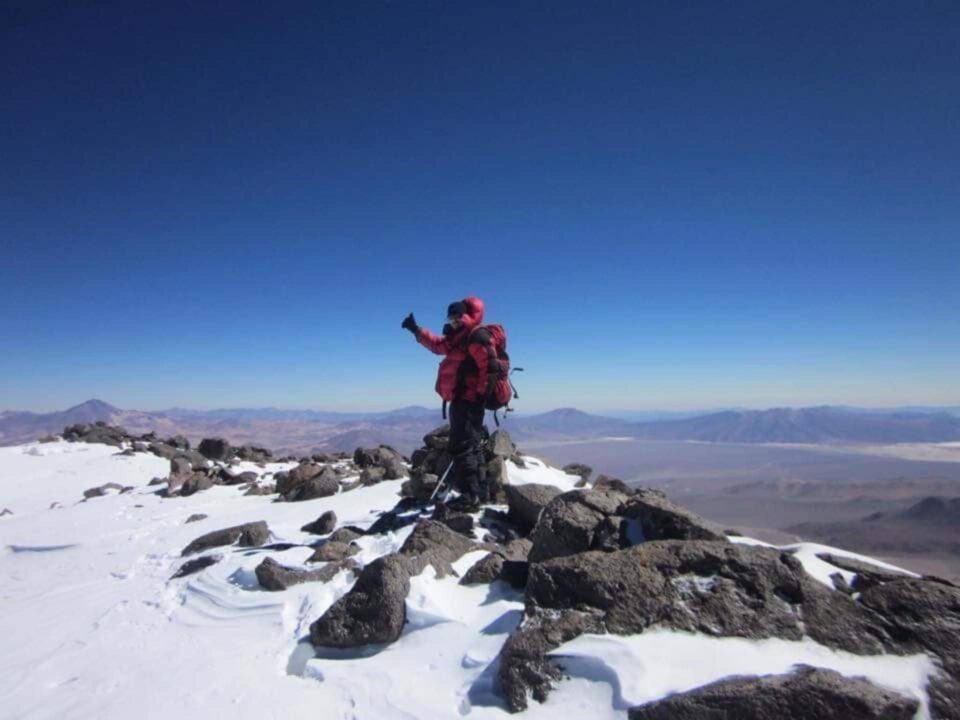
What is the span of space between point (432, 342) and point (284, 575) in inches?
176

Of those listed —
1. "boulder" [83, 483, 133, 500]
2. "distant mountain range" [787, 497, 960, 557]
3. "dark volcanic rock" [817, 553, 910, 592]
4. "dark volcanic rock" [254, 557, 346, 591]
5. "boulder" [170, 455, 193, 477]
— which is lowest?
"distant mountain range" [787, 497, 960, 557]

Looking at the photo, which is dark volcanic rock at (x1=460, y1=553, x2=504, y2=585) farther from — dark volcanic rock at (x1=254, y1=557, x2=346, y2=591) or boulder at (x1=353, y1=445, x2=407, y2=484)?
boulder at (x1=353, y1=445, x2=407, y2=484)

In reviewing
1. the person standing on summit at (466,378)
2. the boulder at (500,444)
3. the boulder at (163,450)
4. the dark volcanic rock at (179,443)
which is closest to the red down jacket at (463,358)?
the person standing on summit at (466,378)

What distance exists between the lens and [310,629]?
536 cm

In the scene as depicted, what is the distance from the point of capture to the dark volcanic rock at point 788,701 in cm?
329

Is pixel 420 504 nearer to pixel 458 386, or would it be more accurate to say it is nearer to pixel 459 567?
pixel 458 386

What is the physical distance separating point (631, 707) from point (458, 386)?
6.33 m

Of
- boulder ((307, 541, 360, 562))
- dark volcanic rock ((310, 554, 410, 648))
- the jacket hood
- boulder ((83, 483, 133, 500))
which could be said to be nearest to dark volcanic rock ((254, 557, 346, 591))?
boulder ((307, 541, 360, 562))

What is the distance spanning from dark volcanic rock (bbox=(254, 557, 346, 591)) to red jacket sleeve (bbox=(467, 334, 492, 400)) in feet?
12.7

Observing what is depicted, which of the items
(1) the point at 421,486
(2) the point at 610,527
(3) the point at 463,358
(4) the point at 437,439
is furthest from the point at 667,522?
(4) the point at 437,439

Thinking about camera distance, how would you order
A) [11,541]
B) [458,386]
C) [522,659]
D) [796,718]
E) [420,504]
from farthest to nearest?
[11,541] < [420,504] < [458,386] < [522,659] < [796,718]

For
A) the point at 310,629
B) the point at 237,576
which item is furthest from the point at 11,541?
the point at 310,629

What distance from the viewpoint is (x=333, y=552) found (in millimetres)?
7594

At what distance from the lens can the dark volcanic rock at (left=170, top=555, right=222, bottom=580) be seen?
26.4ft
